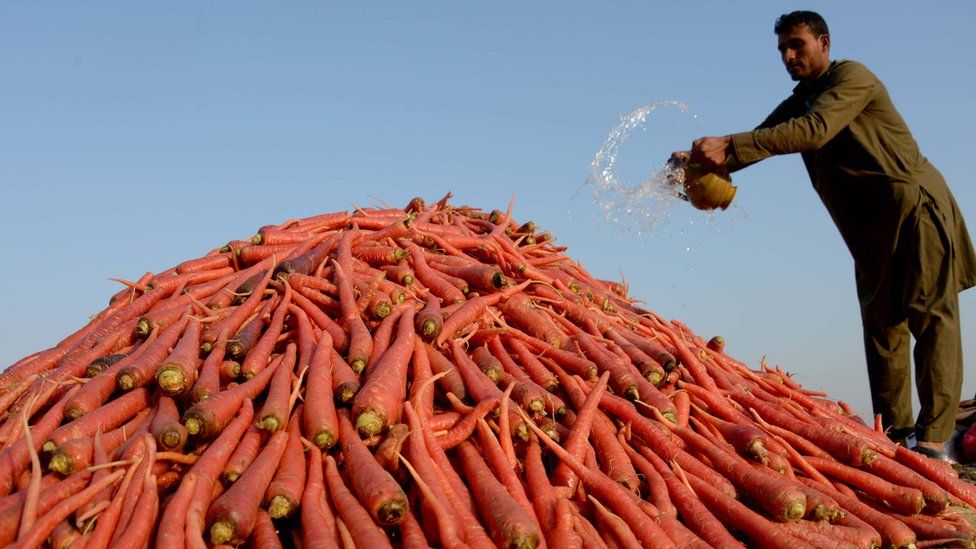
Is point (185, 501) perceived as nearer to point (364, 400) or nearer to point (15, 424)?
point (364, 400)

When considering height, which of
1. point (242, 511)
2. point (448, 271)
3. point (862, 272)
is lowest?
point (242, 511)

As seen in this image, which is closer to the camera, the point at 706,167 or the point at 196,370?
the point at 196,370

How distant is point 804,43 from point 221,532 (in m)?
5.34

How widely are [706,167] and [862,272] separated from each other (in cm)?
186

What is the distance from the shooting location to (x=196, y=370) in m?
3.29

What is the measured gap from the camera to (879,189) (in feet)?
17.5

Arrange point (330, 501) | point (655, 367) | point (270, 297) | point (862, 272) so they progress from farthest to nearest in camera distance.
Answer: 1. point (862, 272)
2. point (270, 297)
3. point (655, 367)
4. point (330, 501)

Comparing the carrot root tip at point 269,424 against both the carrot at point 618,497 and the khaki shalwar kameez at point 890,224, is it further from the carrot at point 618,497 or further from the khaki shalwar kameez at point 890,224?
the khaki shalwar kameez at point 890,224

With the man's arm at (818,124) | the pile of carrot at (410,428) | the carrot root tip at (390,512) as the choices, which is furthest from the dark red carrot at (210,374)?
the man's arm at (818,124)

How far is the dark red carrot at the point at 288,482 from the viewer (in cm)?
251

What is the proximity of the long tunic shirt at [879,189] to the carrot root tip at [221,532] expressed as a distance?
417 centimetres

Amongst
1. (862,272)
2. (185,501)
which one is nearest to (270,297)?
(185,501)

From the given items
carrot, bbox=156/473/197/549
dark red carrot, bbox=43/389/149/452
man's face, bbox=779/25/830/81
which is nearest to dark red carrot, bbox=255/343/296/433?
carrot, bbox=156/473/197/549

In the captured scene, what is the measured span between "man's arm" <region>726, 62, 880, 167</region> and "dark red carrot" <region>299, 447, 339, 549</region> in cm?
341
